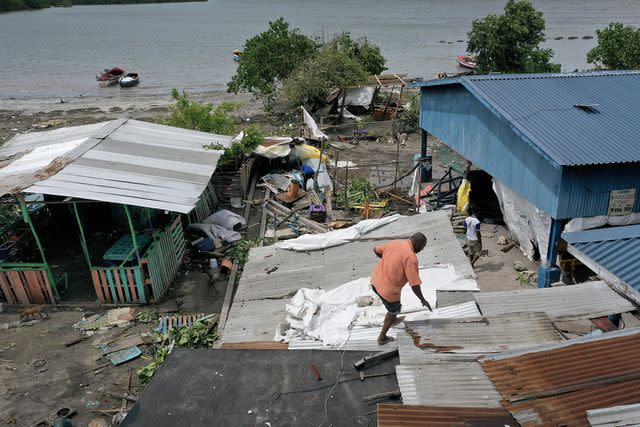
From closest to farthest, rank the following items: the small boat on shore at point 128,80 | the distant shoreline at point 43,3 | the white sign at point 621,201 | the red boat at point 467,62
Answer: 1. the white sign at point 621,201
2. the small boat on shore at point 128,80
3. the red boat at point 467,62
4. the distant shoreline at point 43,3

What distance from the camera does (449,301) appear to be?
7332 millimetres

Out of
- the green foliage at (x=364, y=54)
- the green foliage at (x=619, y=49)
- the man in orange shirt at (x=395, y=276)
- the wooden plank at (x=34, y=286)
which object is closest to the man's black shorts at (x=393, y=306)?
the man in orange shirt at (x=395, y=276)

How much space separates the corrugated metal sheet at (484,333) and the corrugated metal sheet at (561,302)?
38cm

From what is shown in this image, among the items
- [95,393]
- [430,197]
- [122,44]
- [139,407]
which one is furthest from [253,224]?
[122,44]

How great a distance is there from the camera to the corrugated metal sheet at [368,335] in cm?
690

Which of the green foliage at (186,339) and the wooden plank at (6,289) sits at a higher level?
the wooden plank at (6,289)

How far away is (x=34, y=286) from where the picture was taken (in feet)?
40.4

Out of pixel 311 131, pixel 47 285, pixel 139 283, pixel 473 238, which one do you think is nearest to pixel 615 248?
pixel 473 238

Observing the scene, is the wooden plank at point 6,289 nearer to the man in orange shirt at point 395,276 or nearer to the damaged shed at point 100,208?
the damaged shed at point 100,208

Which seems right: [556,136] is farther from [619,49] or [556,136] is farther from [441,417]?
[619,49]

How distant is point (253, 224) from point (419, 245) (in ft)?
34.3

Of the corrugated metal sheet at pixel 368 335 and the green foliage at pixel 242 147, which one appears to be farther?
the green foliage at pixel 242 147

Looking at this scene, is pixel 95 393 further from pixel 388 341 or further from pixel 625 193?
pixel 625 193

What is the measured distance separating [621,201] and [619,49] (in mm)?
23052
